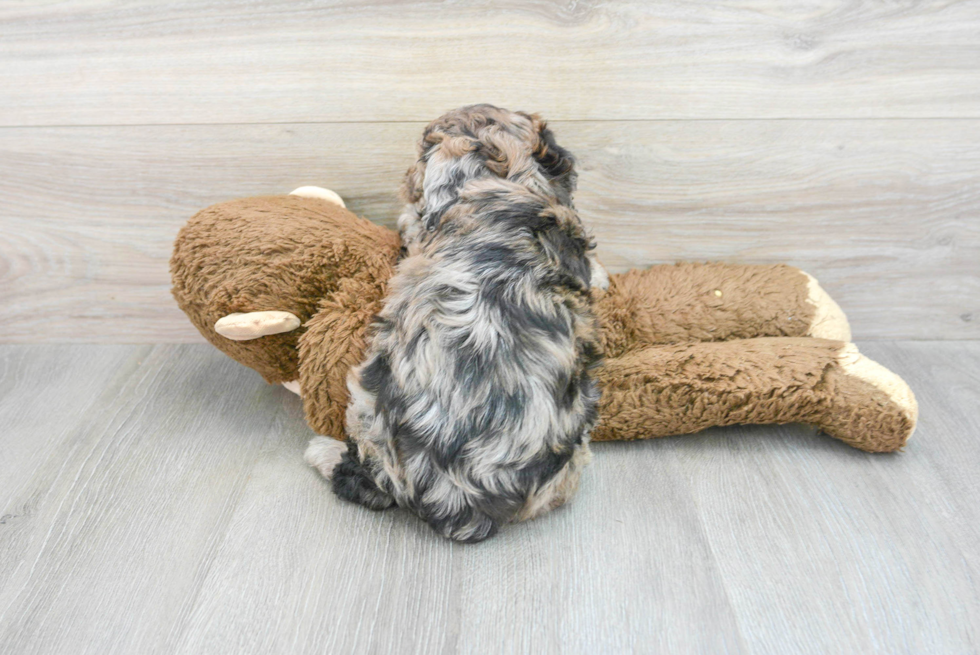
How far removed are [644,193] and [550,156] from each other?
0.51 meters

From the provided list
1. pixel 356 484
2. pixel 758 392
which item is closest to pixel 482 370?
pixel 356 484

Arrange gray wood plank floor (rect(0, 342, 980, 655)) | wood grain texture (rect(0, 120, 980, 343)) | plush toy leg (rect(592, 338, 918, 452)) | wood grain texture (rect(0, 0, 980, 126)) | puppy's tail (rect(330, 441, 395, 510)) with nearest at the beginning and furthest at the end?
gray wood plank floor (rect(0, 342, 980, 655)) → puppy's tail (rect(330, 441, 395, 510)) → plush toy leg (rect(592, 338, 918, 452)) → wood grain texture (rect(0, 0, 980, 126)) → wood grain texture (rect(0, 120, 980, 343))

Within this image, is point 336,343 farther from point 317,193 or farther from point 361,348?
point 317,193

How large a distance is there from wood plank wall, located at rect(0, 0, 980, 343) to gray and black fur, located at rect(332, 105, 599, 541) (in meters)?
0.38

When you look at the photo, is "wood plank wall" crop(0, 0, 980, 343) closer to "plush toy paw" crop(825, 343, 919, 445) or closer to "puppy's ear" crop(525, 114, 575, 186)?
"puppy's ear" crop(525, 114, 575, 186)

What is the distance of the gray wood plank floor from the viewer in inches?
51.3

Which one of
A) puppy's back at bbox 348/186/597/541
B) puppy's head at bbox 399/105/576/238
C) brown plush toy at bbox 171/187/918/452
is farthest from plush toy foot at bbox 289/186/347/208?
puppy's back at bbox 348/186/597/541

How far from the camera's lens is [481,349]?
4.43 feet

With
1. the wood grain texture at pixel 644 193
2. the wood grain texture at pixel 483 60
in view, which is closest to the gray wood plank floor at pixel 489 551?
the wood grain texture at pixel 644 193

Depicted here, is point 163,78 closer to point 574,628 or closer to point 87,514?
point 87,514

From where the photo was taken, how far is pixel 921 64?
1856 millimetres

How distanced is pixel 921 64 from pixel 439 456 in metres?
1.67

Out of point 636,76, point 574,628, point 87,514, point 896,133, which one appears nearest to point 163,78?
point 87,514

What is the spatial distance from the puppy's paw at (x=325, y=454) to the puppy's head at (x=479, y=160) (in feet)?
1.78
